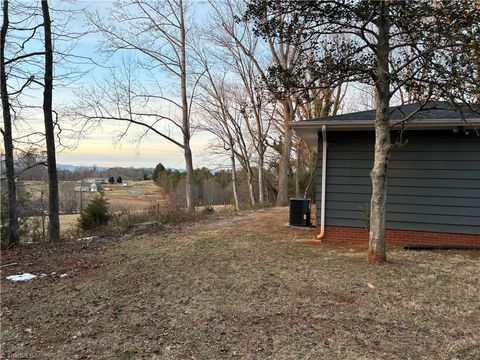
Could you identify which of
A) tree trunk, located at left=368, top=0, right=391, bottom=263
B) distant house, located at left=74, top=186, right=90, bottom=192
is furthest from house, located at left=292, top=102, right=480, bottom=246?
distant house, located at left=74, top=186, right=90, bottom=192

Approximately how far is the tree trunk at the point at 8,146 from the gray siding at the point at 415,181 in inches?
250

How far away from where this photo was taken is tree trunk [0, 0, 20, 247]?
26.6ft

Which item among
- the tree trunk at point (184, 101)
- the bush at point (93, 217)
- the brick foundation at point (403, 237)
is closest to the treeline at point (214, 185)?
the tree trunk at point (184, 101)

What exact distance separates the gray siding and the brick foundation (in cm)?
9

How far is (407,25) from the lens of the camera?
15.4 feet

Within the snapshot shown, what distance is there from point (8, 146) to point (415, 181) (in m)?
8.22

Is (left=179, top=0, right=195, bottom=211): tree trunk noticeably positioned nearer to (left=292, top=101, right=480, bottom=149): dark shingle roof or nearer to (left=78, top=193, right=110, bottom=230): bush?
(left=78, top=193, right=110, bottom=230): bush

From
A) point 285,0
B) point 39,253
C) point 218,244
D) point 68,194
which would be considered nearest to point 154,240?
point 218,244

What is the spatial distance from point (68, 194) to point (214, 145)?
470 inches

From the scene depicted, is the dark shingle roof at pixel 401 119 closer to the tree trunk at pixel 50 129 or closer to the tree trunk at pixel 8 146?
the tree trunk at pixel 50 129

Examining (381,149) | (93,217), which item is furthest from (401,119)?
(93,217)

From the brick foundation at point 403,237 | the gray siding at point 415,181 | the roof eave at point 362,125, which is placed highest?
the roof eave at point 362,125

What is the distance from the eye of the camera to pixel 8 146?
820cm

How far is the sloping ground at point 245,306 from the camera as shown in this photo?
3.17 metres
